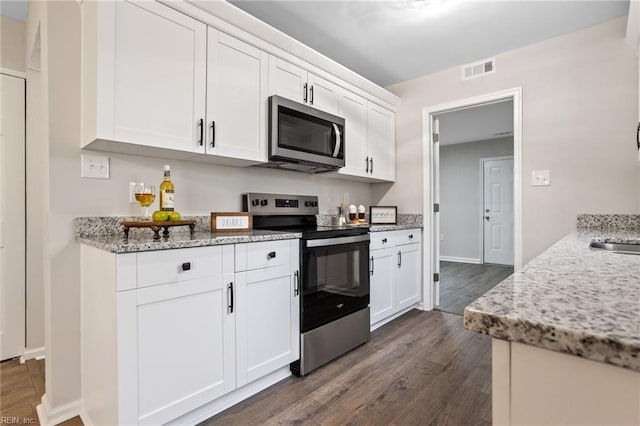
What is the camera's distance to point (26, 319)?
238 centimetres

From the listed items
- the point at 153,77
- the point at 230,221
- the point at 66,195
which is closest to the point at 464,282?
the point at 230,221

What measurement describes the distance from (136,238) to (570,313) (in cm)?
177

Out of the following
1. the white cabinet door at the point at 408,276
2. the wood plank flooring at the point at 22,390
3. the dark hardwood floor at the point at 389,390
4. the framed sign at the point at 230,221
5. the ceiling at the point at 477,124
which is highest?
the ceiling at the point at 477,124

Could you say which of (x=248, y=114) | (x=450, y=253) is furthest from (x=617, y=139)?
(x=450, y=253)

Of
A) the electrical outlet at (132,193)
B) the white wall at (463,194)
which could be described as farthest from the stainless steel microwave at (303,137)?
the white wall at (463,194)

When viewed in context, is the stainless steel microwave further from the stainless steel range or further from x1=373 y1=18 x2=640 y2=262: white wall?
x1=373 y1=18 x2=640 y2=262: white wall

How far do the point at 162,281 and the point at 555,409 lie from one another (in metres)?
1.42

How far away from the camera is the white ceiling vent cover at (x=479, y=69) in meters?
2.97

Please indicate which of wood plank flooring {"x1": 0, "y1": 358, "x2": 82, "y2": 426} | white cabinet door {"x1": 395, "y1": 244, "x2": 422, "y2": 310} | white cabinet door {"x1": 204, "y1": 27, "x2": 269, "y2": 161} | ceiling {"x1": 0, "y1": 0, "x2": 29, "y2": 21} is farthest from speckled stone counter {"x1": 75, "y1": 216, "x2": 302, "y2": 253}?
ceiling {"x1": 0, "y1": 0, "x2": 29, "y2": 21}

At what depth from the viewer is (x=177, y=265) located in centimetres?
148

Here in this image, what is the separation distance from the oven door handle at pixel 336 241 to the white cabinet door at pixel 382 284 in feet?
0.92

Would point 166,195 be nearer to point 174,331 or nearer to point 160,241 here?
point 160,241

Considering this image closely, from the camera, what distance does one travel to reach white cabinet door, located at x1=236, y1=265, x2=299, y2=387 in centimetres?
175

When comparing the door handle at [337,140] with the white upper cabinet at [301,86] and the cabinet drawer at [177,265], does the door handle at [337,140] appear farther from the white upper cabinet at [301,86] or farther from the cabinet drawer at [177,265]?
the cabinet drawer at [177,265]
